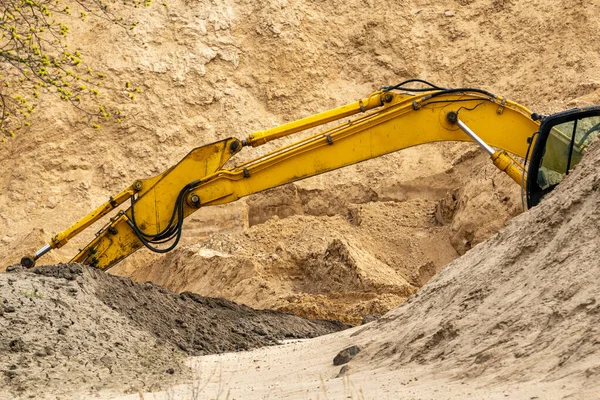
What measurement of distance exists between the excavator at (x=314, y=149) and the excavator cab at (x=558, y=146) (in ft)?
2.45

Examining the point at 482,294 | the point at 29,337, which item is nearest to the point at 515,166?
the point at 482,294

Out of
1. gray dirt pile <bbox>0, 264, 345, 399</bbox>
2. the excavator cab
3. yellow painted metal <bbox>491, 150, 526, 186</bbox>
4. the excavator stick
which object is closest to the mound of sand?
gray dirt pile <bbox>0, 264, 345, 399</bbox>

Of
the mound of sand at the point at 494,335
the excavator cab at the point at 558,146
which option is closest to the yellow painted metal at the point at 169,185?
the mound of sand at the point at 494,335

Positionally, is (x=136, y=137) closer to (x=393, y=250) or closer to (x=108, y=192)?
(x=108, y=192)

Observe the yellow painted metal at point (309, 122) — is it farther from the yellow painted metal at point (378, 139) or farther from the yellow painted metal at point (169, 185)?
the yellow painted metal at point (169, 185)

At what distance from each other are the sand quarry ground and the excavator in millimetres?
737


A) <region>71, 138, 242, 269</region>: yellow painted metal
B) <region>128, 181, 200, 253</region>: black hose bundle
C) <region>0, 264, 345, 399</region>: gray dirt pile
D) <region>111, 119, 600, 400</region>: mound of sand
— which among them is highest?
<region>71, 138, 242, 269</region>: yellow painted metal

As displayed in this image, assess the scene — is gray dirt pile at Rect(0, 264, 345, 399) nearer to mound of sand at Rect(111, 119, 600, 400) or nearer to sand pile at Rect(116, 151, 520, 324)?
mound of sand at Rect(111, 119, 600, 400)

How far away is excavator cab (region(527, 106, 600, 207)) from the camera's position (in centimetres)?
930

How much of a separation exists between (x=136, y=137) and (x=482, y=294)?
1286 cm

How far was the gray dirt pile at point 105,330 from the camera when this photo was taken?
788 centimetres

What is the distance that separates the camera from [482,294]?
738cm

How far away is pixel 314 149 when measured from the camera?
35.6 feet

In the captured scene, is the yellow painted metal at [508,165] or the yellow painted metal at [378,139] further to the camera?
the yellow painted metal at [378,139]
